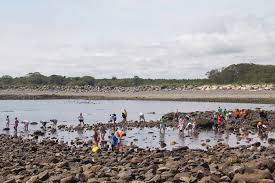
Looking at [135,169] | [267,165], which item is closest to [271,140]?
[267,165]

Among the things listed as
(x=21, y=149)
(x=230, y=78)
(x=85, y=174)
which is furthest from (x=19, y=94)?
(x=85, y=174)

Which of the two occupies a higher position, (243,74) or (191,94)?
(243,74)

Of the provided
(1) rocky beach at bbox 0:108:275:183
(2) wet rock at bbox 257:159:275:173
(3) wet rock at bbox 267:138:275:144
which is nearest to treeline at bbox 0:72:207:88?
(3) wet rock at bbox 267:138:275:144

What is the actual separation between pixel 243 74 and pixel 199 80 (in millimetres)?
23355

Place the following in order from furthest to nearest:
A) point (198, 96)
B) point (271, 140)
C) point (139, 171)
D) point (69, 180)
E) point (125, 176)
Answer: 1. point (198, 96)
2. point (271, 140)
3. point (139, 171)
4. point (125, 176)
5. point (69, 180)

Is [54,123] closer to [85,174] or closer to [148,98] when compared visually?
[85,174]

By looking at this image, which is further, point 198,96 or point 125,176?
point 198,96

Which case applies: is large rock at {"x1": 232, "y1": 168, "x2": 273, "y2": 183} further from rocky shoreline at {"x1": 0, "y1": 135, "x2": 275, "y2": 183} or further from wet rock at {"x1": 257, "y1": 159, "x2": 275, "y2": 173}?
wet rock at {"x1": 257, "y1": 159, "x2": 275, "y2": 173}

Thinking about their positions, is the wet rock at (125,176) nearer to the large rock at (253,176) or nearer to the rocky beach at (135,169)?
the rocky beach at (135,169)

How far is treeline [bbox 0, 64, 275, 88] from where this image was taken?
136 meters

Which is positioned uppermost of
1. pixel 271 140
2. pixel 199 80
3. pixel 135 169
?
pixel 199 80

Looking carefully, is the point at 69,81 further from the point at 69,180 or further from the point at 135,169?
the point at 69,180

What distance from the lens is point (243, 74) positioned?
469ft

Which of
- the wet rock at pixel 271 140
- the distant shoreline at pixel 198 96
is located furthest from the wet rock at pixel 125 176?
the distant shoreline at pixel 198 96
